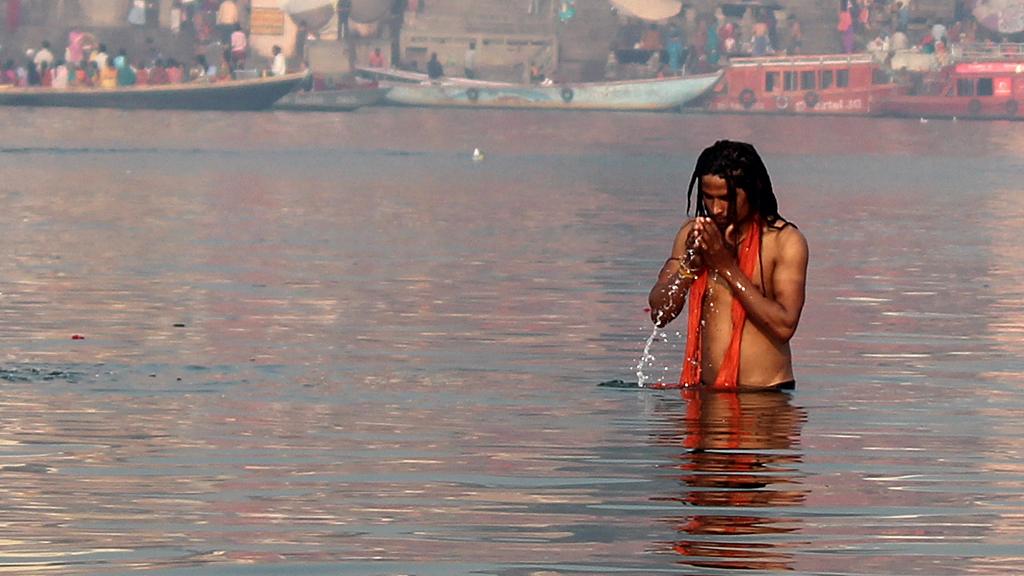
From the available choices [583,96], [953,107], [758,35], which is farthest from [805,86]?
[583,96]

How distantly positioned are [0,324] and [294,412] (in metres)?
5.00

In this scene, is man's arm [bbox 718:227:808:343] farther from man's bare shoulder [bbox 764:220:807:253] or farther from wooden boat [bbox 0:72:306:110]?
wooden boat [bbox 0:72:306:110]

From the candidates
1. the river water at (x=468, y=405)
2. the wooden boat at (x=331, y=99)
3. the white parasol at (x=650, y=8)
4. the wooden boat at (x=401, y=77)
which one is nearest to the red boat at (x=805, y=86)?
the white parasol at (x=650, y=8)

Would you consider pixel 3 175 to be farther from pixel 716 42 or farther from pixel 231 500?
pixel 716 42

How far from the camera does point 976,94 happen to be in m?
116

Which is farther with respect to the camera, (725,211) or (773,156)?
(773,156)

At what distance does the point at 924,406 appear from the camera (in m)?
13.8

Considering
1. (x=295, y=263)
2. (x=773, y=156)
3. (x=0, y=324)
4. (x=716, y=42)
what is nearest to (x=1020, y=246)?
(x=295, y=263)

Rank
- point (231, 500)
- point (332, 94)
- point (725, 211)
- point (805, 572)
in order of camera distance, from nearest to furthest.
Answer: point (805, 572)
point (231, 500)
point (725, 211)
point (332, 94)

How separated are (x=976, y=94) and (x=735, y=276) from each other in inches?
4149

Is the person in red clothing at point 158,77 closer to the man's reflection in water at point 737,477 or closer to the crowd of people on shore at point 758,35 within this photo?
the crowd of people on shore at point 758,35

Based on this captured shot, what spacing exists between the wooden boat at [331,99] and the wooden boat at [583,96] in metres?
6.34

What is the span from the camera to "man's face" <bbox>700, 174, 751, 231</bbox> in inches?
463

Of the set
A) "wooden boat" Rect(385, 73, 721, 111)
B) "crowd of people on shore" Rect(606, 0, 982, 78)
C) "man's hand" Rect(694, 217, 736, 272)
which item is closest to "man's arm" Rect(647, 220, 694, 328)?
"man's hand" Rect(694, 217, 736, 272)
